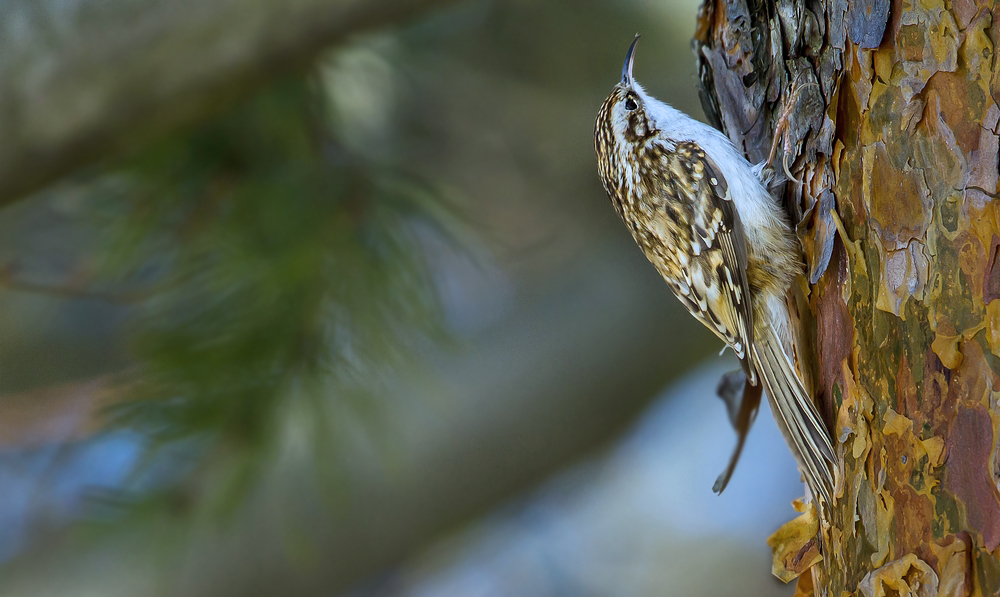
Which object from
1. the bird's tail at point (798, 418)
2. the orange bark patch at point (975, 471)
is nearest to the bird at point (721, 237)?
the bird's tail at point (798, 418)

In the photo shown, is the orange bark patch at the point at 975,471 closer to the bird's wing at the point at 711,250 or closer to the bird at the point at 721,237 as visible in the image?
the bird at the point at 721,237

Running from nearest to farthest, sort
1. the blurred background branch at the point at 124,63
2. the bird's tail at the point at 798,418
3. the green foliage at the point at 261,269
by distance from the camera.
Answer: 1. the bird's tail at the point at 798,418
2. the blurred background branch at the point at 124,63
3. the green foliage at the point at 261,269

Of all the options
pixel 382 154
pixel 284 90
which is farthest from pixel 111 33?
pixel 382 154

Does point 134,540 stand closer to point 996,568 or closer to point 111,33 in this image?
point 111,33

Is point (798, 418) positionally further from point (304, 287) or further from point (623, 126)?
point (304, 287)

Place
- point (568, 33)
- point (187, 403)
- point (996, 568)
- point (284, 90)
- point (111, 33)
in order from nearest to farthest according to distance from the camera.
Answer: point (996, 568)
point (111, 33)
point (187, 403)
point (284, 90)
point (568, 33)

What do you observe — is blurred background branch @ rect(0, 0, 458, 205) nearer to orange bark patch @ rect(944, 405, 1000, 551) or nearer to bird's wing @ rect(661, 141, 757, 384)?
bird's wing @ rect(661, 141, 757, 384)
